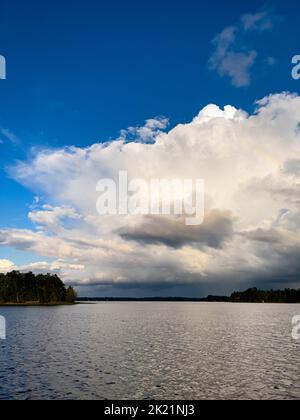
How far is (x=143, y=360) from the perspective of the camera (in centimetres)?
5525

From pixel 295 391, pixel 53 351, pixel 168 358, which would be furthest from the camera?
pixel 53 351

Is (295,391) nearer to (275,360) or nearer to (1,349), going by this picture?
(275,360)

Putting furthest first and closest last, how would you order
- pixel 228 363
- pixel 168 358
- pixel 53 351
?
1. pixel 53 351
2. pixel 168 358
3. pixel 228 363

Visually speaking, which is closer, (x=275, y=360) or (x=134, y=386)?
(x=134, y=386)

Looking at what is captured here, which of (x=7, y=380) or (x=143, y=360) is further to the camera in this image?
(x=143, y=360)

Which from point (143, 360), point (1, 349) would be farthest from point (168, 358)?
point (1, 349)
